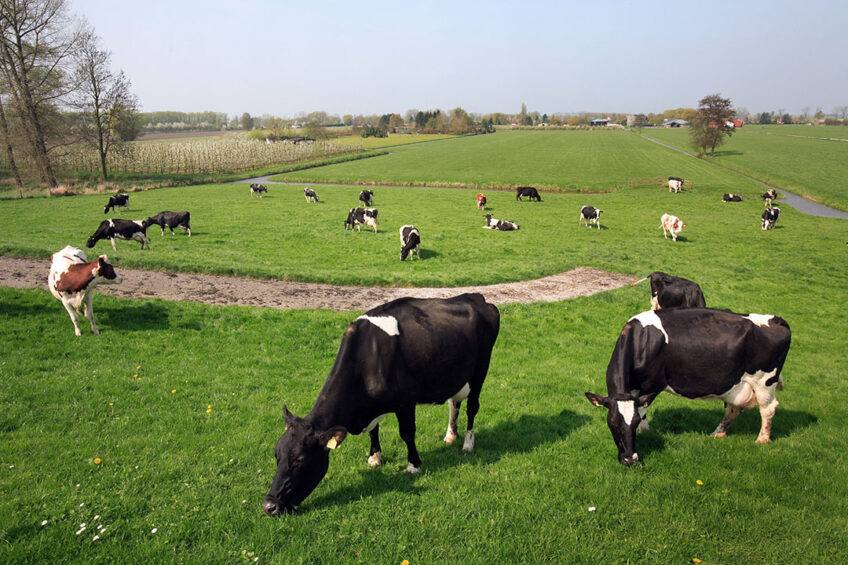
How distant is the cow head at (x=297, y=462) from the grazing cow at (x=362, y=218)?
2282cm

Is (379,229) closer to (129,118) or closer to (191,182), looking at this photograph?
(191,182)

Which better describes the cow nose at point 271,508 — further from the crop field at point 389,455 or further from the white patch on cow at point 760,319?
the white patch on cow at point 760,319

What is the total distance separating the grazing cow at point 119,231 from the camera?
70.0 ft

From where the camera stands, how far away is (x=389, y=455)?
704cm

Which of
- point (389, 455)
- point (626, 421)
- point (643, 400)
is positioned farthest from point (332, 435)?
point (643, 400)

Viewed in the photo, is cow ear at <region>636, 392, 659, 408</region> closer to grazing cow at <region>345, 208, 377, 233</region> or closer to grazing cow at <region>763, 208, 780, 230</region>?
grazing cow at <region>345, 208, 377, 233</region>

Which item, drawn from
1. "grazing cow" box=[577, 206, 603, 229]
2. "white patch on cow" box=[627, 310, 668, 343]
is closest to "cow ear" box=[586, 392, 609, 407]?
"white patch on cow" box=[627, 310, 668, 343]

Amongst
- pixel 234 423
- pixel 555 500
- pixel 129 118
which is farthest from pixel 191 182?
pixel 555 500

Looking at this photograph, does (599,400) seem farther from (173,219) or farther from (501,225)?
(173,219)

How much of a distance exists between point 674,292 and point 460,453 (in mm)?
8341

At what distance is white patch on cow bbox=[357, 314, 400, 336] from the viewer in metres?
6.27

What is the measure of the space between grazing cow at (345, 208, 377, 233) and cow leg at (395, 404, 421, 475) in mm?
22086

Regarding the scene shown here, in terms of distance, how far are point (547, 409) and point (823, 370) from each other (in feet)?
23.6

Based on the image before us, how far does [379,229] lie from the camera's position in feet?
93.4
